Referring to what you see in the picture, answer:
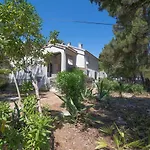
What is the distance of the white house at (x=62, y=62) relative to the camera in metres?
21.7

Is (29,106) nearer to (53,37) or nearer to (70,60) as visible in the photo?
(53,37)

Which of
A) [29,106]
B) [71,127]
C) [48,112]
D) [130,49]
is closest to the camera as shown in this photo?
[29,106]

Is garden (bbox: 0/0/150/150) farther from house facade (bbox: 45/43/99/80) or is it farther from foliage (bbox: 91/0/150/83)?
house facade (bbox: 45/43/99/80)

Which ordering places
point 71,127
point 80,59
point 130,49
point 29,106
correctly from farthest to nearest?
1. point 80,59
2. point 130,49
3. point 71,127
4. point 29,106

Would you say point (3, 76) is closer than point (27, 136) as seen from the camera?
No

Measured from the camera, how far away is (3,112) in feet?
16.8

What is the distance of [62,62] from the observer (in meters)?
23.2

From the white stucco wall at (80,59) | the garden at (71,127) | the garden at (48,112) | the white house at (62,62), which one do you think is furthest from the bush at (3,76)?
the white stucco wall at (80,59)

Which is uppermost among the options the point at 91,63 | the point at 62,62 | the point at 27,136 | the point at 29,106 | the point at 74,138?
the point at 91,63

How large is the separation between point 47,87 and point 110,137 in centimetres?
1465

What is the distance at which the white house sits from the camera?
71.3 feet

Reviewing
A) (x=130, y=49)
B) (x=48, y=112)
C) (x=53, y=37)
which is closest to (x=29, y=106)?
(x=48, y=112)

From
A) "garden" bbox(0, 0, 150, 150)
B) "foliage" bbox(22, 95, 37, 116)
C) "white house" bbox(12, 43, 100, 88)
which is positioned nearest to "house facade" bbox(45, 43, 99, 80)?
"white house" bbox(12, 43, 100, 88)

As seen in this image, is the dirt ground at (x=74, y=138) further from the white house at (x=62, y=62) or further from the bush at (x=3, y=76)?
the white house at (x=62, y=62)
